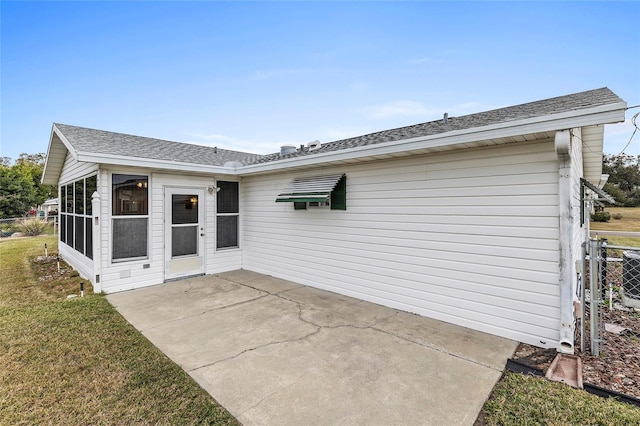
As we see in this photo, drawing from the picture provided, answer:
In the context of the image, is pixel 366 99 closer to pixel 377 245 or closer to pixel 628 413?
pixel 377 245

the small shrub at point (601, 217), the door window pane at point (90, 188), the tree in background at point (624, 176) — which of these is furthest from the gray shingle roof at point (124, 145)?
the tree in background at point (624, 176)

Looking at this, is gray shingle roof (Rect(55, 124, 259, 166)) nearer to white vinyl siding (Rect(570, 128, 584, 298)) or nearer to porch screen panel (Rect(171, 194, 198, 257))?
porch screen panel (Rect(171, 194, 198, 257))

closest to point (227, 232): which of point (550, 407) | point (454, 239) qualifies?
point (454, 239)

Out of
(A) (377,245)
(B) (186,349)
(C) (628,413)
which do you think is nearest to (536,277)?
(C) (628,413)

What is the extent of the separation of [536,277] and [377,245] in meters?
2.20

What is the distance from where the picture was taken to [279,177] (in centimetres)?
656

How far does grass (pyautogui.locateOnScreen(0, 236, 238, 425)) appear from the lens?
2.13 metres

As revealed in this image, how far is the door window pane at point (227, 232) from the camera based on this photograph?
7059 mm

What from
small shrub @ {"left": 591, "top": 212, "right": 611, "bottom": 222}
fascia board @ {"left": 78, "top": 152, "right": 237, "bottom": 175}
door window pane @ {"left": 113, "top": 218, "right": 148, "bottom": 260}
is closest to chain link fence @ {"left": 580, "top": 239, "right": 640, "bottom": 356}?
fascia board @ {"left": 78, "top": 152, "right": 237, "bottom": 175}

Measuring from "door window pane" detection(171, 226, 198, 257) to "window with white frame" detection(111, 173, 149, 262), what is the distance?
21.6 inches

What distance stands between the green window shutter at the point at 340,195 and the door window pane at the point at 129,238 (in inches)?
154

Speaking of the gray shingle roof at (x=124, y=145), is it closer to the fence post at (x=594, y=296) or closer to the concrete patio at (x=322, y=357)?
the concrete patio at (x=322, y=357)

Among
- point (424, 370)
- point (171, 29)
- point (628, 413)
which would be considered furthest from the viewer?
point (171, 29)

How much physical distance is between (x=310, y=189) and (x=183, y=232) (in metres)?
3.14
